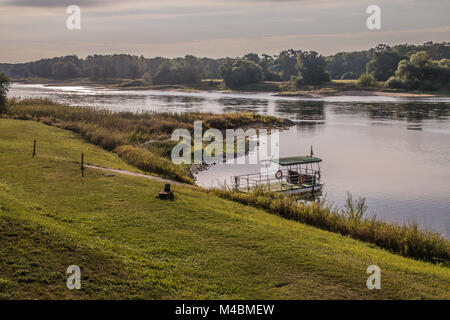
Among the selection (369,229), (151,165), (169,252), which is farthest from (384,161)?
(169,252)

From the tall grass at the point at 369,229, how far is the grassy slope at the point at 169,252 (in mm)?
1418

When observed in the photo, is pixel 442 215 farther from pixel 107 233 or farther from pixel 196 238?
pixel 107 233

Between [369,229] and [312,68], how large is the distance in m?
169

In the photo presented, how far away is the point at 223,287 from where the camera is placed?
14234 mm

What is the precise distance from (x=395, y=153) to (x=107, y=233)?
47.0 metres

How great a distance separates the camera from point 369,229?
2253cm

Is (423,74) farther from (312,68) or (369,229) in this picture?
(369,229)

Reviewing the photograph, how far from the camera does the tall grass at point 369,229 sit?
2028cm

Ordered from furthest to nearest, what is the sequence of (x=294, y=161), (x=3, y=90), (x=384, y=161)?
1. (x=3, y=90)
2. (x=384, y=161)
3. (x=294, y=161)

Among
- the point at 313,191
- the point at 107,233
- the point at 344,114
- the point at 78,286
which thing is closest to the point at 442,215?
the point at 313,191

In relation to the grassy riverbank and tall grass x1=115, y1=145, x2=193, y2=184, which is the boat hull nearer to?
tall grass x1=115, y1=145, x2=193, y2=184

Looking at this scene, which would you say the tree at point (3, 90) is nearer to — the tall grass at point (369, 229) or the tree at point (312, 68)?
the tall grass at point (369, 229)

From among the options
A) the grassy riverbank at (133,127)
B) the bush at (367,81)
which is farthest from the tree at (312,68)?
the grassy riverbank at (133,127)
